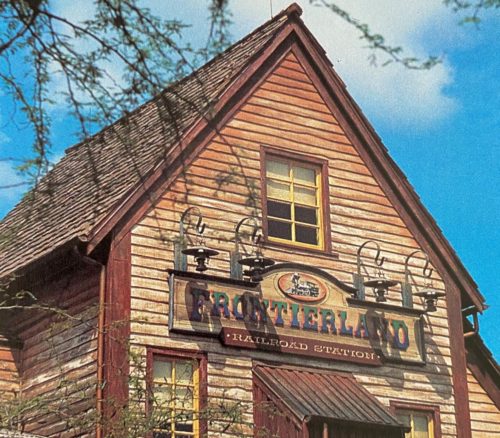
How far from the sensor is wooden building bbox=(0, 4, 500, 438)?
56.2 feet

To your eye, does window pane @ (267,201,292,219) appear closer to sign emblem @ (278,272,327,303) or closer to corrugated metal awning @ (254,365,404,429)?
sign emblem @ (278,272,327,303)

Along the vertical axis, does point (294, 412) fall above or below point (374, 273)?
below

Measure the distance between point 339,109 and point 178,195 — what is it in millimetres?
3881

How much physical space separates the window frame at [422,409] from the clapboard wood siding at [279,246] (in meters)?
0.11

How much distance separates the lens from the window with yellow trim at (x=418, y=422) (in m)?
19.5

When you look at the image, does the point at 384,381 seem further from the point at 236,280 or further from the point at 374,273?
the point at 236,280

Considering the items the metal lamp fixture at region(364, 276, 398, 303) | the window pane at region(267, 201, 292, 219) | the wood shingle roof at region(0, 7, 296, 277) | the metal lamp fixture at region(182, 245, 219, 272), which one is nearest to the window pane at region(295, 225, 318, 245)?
the window pane at region(267, 201, 292, 219)

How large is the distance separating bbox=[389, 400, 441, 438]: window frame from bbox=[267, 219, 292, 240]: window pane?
3.12m

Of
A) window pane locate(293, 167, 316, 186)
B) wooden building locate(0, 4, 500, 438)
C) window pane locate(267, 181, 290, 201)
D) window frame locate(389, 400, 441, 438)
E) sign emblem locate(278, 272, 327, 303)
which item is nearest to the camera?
wooden building locate(0, 4, 500, 438)

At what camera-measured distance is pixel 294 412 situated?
17.0 meters

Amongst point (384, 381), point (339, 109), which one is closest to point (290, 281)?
point (384, 381)

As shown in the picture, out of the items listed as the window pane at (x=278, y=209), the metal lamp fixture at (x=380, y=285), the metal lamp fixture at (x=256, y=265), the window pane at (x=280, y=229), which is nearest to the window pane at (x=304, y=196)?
the window pane at (x=278, y=209)

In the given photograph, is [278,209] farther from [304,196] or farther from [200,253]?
[200,253]

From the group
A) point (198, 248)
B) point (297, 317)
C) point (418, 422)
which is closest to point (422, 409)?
point (418, 422)
